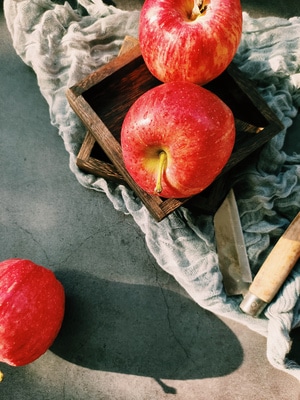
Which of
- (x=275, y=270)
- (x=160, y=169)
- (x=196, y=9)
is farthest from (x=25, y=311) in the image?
(x=196, y=9)

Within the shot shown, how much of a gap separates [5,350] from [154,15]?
835 millimetres

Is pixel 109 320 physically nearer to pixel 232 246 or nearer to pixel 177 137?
pixel 232 246

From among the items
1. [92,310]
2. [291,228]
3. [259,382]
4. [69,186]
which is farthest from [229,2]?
[259,382]

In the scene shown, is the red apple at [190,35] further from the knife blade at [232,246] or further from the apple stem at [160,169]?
the knife blade at [232,246]

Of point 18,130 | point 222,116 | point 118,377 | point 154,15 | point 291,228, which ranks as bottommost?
point 118,377

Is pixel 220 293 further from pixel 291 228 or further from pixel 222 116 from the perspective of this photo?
Answer: pixel 222 116

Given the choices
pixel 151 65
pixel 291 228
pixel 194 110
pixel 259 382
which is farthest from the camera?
pixel 259 382

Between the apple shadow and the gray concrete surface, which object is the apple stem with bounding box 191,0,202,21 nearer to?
the gray concrete surface

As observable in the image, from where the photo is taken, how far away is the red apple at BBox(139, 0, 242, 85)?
30.6 inches

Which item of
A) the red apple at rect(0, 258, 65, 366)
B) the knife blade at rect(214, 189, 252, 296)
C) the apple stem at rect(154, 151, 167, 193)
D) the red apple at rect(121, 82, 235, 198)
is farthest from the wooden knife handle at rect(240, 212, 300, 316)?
Answer: the red apple at rect(0, 258, 65, 366)

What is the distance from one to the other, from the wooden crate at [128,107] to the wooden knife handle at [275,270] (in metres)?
0.19

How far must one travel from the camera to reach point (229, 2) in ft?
2.59

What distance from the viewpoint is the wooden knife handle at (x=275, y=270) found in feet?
3.20

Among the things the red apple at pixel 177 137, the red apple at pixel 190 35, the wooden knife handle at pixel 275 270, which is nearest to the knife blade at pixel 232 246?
the wooden knife handle at pixel 275 270
